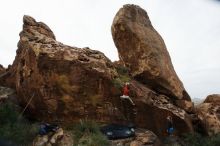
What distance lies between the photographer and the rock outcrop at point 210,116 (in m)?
25.8

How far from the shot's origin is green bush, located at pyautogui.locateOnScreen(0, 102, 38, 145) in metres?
19.9

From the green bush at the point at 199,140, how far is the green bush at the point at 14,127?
1045cm

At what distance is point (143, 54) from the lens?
2645 centimetres

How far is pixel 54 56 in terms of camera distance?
2184cm

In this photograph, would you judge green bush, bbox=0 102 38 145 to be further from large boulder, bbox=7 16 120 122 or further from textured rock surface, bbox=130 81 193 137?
textured rock surface, bbox=130 81 193 137

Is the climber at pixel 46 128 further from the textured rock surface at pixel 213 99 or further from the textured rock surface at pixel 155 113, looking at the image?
the textured rock surface at pixel 213 99

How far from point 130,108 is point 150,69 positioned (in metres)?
4.67

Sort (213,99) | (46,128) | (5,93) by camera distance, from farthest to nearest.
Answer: (213,99)
(5,93)
(46,128)

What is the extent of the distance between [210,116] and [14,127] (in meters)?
14.5

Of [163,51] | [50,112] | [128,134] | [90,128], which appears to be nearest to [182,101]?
[163,51]

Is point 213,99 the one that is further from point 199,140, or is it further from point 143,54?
point 143,54

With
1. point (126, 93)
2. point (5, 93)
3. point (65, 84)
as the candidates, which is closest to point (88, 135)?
point (65, 84)

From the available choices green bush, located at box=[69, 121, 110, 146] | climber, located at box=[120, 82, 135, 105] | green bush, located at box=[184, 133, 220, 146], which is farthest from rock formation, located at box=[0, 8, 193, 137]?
green bush, located at box=[69, 121, 110, 146]

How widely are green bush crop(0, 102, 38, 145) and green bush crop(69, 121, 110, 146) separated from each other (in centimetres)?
246
